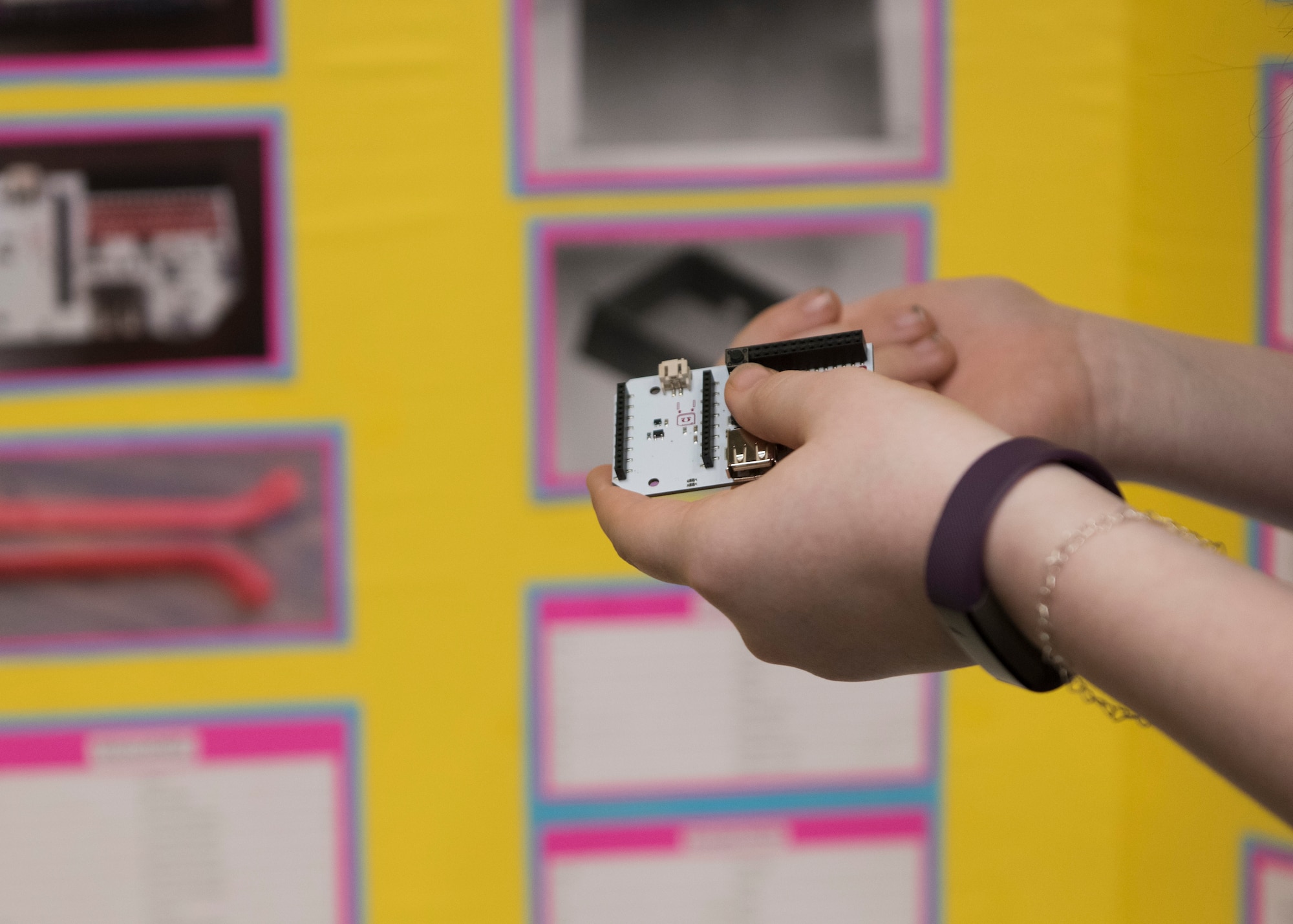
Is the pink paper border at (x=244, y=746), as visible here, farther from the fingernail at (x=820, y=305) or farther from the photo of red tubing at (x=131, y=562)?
the fingernail at (x=820, y=305)

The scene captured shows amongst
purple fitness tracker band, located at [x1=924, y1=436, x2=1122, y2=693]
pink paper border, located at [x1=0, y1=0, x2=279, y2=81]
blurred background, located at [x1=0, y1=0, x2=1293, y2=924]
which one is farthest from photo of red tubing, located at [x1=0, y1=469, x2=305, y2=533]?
purple fitness tracker band, located at [x1=924, y1=436, x2=1122, y2=693]

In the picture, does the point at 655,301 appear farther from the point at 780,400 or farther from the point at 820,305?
the point at 780,400

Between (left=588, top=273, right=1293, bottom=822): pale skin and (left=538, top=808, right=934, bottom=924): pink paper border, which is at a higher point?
(left=588, top=273, right=1293, bottom=822): pale skin

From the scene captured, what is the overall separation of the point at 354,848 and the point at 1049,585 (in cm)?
73

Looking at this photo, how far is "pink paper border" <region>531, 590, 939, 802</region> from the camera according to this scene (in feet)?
2.74

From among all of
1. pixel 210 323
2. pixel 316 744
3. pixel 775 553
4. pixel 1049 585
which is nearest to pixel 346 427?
pixel 210 323

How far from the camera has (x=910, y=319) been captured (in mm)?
590

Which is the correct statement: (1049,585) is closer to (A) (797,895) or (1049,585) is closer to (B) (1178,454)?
(B) (1178,454)

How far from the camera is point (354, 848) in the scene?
838 mm

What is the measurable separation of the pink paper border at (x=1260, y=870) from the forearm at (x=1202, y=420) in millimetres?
382

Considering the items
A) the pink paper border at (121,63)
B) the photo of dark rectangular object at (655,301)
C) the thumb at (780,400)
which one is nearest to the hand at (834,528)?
the thumb at (780,400)

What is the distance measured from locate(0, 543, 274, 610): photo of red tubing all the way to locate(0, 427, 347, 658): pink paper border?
5 cm

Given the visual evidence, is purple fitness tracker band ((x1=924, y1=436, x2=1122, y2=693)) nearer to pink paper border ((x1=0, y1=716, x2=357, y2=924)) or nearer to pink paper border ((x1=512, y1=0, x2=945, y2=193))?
pink paper border ((x1=512, y1=0, x2=945, y2=193))

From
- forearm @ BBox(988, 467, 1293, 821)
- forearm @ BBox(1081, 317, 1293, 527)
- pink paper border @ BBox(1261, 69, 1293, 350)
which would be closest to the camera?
forearm @ BBox(988, 467, 1293, 821)
